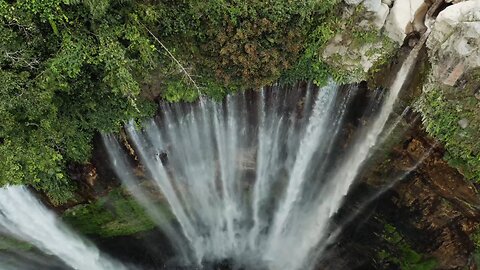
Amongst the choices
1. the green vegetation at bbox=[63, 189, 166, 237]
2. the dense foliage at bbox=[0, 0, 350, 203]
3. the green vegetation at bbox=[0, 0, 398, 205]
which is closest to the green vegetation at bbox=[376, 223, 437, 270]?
the green vegetation at bbox=[0, 0, 398, 205]

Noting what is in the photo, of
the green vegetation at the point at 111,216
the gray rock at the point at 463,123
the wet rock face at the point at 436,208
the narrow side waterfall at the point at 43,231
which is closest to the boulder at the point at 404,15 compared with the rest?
the gray rock at the point at 463,123

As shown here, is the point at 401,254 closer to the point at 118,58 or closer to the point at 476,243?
the point at 476,243

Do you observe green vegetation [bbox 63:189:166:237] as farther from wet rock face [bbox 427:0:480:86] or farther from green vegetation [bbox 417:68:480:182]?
wet rock face [bbox 427:0:480:86]

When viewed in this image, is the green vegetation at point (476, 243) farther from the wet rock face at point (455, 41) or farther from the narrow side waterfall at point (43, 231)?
the narrow side waterfall at point (43, 231)

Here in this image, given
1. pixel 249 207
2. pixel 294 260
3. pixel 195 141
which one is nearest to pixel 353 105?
pixel 195 141

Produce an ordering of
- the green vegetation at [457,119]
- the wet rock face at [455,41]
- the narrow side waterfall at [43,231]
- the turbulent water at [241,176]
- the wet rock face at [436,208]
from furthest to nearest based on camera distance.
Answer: the narrow side waterfall at [43,231]
the turbulent water at [241,176]
the wet rock face at [436,208]
the green vegetation at [457,119]
the wet rock face at [455,41]

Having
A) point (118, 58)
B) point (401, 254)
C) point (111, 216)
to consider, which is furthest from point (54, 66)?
point (401, 254)
